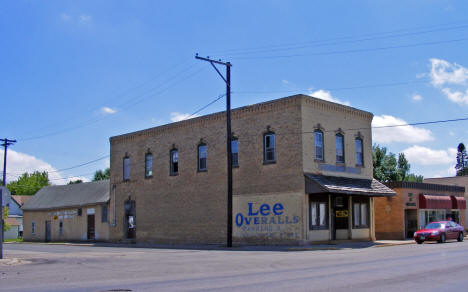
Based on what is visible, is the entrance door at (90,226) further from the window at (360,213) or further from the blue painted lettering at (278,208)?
the window at (360,213)

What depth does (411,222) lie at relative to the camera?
36.8 meters

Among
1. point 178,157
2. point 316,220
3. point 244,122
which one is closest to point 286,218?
point 316,220

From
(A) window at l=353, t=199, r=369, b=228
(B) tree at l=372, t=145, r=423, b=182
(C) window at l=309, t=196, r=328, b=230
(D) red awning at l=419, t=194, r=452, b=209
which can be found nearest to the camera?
(C) window at l=309, t=196, r=328, b=230

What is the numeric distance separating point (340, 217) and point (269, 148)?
579cm

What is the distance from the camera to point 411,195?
3628 centimetres

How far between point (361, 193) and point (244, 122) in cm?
801

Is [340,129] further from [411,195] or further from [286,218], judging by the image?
[411,195]

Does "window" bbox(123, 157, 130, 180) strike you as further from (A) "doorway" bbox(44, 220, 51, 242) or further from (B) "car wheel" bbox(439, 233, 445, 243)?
(B) "car wheel" bbox(439, 233, 445, 243)

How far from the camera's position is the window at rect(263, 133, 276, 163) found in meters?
30.0

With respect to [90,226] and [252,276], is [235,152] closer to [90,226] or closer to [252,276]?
[90,226]

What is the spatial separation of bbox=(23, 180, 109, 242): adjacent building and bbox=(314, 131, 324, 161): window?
65.7 ft

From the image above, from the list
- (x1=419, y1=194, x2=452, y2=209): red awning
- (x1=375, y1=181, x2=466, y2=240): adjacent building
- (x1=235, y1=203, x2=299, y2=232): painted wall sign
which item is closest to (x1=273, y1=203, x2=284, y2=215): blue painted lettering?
(x1=235, y1=203, x2=299, y2=232): painted wall sign

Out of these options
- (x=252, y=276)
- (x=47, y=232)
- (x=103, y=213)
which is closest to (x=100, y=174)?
(x=47, y=232)

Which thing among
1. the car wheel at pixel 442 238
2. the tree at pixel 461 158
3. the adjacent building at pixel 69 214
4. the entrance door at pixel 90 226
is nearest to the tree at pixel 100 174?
the adjacent building at pixel 69 214
